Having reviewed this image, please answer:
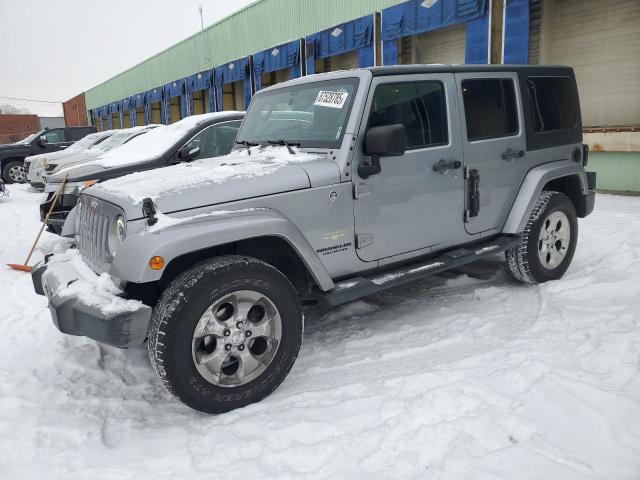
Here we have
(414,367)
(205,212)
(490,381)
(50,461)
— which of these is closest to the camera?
(50,461)

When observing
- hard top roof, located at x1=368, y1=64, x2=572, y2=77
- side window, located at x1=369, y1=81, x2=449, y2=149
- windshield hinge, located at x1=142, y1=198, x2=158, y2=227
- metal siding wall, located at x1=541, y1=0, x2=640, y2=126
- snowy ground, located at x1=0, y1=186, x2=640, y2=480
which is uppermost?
metal siding wall, located at x1=541, y1=0, x2=640, y2=126

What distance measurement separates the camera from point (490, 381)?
9.65 feet

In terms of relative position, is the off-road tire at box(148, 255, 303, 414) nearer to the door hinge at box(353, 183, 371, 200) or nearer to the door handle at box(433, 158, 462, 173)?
the door hinge at box(353, 183, 371, 200)

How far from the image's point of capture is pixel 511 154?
13.8 feet

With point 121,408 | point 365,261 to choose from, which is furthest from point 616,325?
point 121,408

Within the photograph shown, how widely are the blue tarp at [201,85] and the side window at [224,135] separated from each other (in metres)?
19.4

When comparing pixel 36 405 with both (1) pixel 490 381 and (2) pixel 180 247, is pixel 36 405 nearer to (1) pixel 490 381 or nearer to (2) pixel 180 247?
(2) pixel 180 247

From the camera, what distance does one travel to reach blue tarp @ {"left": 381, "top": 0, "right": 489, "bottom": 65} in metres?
11.5

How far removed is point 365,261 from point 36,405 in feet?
7.27

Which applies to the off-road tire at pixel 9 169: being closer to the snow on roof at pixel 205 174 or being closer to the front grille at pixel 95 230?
the front grille at pixel 95 230

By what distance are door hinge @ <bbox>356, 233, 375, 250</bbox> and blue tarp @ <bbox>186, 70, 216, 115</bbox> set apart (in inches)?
928

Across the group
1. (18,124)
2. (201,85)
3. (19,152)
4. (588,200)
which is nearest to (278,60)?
(201,85)

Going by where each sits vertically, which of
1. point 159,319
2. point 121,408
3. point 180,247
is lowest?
point 121,408

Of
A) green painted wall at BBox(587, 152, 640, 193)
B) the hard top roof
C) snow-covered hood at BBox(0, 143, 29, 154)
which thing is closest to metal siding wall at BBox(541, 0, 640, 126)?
green painted wall at BBox(587, 152, 640, 193)
